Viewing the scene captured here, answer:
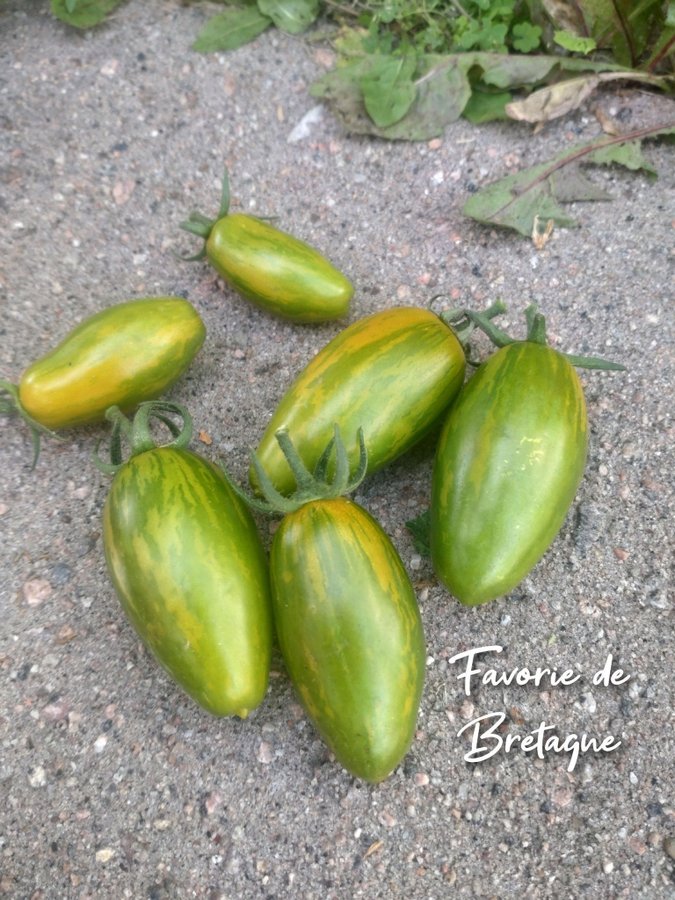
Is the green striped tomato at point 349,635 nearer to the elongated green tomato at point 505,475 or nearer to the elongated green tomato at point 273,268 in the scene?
the elongated green tomato at point 505,475

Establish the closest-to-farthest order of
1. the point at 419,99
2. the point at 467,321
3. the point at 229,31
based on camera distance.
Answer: the point at 467,321 → the point at 419,99 → the point at 229,31

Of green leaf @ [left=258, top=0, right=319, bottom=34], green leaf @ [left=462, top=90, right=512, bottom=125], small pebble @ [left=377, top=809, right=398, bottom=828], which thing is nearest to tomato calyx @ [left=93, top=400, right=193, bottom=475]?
small pebble @ [left=377, top=809, right=398, bottom=828]

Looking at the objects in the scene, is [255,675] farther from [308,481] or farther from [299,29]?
[299,29]

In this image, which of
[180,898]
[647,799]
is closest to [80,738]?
[180,898]

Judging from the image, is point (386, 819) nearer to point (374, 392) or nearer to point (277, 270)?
point (374, 392)

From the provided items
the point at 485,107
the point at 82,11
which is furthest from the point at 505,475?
the point at 82,11

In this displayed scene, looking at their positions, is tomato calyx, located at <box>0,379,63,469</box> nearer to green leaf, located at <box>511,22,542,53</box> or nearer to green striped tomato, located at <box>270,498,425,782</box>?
green striped tomato, located at <box>270,498,425,782</box>

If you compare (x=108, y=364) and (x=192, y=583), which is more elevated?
(x=108, y=364)

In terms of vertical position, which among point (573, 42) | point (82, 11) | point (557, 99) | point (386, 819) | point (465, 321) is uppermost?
point (82, 11)
